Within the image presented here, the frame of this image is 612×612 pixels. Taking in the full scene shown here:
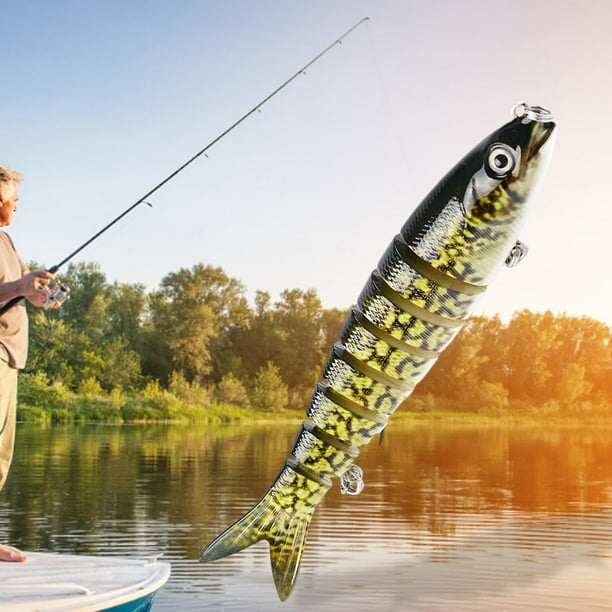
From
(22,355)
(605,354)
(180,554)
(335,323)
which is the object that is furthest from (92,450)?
(605,354)

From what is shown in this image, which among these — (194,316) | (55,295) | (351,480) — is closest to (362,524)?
(55,295)

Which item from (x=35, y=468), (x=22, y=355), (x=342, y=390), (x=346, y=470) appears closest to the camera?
(x=342, y=390)

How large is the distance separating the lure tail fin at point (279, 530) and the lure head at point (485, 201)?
1.17 meters

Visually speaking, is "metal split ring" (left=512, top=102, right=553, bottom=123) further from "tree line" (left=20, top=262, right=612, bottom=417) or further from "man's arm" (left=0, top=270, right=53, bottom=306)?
"tree line" (left=20, top=262, right=612, bottom=417)

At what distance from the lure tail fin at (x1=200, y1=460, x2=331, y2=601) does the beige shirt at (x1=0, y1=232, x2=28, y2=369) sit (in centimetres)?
233

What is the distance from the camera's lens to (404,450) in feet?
111

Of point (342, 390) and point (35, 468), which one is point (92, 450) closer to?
point (35, 468)

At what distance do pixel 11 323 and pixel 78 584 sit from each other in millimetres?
2039

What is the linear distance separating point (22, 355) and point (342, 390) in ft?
10.1

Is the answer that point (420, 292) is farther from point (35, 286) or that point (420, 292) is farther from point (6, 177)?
point (6, 177)

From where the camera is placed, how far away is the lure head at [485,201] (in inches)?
86.7

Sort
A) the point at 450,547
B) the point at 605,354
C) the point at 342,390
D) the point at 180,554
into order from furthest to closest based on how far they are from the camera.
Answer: the point at 605,354
the point at 450,547
the point at 180,554
the point at 342,390

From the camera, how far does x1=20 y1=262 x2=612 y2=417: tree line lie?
183 ft

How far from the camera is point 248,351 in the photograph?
6525cm
